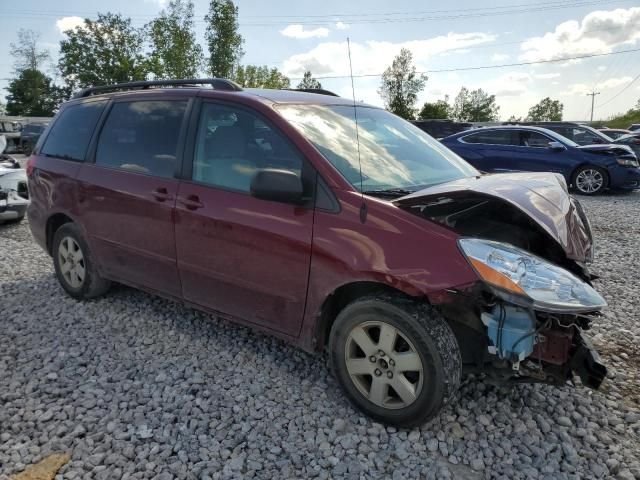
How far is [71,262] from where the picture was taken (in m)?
4.12

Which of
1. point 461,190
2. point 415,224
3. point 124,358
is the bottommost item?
point 124,358

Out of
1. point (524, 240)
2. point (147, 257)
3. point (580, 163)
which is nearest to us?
point (524, 240)

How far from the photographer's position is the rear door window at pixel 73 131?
393cm

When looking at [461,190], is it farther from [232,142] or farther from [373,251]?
[232,142]

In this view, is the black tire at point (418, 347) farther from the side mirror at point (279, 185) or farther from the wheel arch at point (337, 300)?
the side mirror at point (279, 185)

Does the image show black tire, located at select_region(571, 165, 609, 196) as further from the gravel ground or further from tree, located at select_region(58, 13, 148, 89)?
tree, located at select_region(58, 13, 148, 89)

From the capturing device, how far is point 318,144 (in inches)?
107

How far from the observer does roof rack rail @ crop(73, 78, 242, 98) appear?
330 cm

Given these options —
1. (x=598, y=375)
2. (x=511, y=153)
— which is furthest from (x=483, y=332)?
(x=511, y=153)

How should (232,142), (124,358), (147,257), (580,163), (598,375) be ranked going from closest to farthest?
(598,375)
(232,142)
(124,358)
(147,257)
(580,163)

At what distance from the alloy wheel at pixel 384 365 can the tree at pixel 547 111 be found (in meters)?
79.6

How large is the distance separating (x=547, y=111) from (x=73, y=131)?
81644mm

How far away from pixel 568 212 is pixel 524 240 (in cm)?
39

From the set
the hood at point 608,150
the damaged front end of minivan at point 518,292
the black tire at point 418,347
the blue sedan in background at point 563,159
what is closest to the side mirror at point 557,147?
the blue sedan in background at point 563,159
